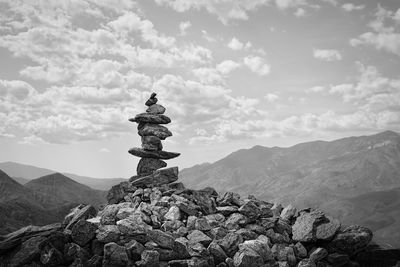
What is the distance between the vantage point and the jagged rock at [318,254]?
30828 millimetres

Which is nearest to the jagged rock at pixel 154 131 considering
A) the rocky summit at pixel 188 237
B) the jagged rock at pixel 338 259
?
the rocky summit at pixel 188 237

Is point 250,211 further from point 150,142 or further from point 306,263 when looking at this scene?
point 150,142

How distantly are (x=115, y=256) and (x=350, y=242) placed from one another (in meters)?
21.5

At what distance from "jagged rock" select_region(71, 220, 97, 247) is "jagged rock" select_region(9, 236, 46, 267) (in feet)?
7.79

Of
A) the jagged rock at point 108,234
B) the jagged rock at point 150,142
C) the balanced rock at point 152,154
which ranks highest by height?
the jagged rock at point 150,142

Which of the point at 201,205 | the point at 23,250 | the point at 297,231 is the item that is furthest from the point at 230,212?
the point at 23,250

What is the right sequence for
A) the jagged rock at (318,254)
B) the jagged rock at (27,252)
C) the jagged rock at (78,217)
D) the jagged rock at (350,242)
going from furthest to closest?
the jagged rock at (350,242) < the jagged rock at (78,217) < the jagged rock at (318,254) < the jagged rock at (27,252)

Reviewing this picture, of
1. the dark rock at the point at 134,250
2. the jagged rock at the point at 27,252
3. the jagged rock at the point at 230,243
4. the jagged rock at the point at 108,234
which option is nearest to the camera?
the jagged rock at the point at 27,252

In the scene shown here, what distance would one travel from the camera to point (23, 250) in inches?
1064

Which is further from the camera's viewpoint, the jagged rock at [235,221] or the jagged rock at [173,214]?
the jagged rock at [235,221]

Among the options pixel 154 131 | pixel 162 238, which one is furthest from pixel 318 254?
pixel 154 131

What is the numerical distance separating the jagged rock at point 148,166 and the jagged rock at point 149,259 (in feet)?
64.0

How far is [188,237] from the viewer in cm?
3139

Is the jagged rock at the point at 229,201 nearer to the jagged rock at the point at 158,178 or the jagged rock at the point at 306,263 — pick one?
the jagged rock at the point at 158,178
